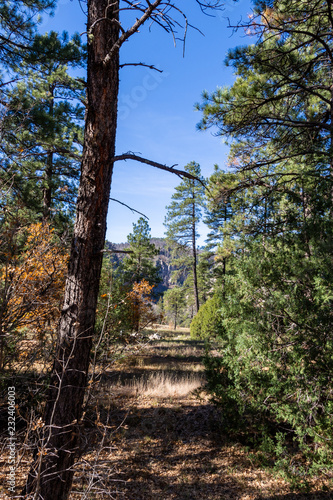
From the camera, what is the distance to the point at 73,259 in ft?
9.56

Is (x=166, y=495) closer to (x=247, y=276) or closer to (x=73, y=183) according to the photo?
(x=247, y=276)

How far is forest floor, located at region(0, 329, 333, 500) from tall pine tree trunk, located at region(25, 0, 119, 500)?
0.22 metres

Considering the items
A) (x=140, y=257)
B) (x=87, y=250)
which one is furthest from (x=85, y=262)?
(x=140, y=257)

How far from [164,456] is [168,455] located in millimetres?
79

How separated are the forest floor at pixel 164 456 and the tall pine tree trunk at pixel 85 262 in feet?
0.72

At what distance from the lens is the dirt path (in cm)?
403

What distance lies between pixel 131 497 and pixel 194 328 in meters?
15.9

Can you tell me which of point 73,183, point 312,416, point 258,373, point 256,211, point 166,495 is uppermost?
point 73,183

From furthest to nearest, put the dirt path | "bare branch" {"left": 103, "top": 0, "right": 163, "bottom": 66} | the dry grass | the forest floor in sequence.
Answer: the dry grass
the dirt path
the forest floor
"bare branch" {"left": 103, "top": 0, "right": 163, "bottom": 66}

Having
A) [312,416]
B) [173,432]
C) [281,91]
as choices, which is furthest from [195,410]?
[281,91]

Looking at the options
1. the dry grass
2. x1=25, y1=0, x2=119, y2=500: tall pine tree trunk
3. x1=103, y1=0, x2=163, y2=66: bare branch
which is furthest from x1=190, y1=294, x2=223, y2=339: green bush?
x1=103, y1=0, x2=163, y2=66: bare branch

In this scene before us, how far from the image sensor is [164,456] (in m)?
4.95
